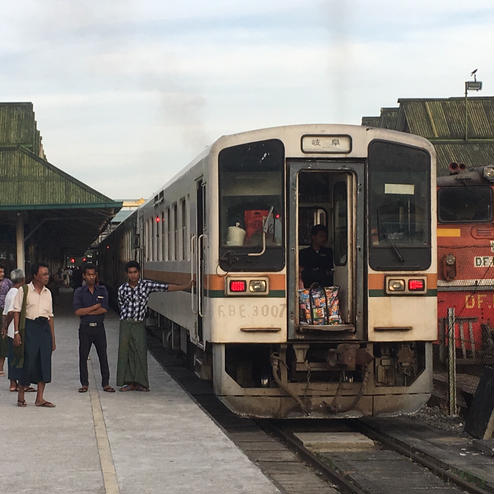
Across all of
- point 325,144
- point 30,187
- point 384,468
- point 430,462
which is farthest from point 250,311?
point 30,187

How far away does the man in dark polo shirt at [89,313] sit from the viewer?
12898mm

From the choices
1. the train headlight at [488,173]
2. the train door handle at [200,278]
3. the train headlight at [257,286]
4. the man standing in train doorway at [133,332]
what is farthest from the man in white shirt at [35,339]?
the train headlight at [488,173]

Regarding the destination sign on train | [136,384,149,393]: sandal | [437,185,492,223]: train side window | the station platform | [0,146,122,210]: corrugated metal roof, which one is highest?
[0,146,122,210]: corrugated metal roof

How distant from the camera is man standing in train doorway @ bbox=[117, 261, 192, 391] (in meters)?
13.1

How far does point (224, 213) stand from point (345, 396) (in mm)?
2298

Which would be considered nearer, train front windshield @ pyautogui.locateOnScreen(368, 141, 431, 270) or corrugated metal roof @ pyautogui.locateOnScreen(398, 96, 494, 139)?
train front windshield @ pyautogui.locateOnScreen(368, 141, 431, 270)

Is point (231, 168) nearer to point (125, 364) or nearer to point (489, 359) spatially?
point (125, 364)

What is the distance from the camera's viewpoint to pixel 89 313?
42.4ft

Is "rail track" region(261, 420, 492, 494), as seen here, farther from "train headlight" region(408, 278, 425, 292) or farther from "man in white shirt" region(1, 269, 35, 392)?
"man in white shirt" region(1, 269, 35, 392)

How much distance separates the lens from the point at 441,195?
53.7ft

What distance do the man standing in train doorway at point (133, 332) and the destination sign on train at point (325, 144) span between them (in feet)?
10.4

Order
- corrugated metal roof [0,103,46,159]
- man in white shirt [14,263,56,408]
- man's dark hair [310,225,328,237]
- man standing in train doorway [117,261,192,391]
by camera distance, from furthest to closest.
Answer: corrugated metal roof [0,103,46,159], man standing in train doorway [117,261,192,391], man in white shirt [14,263,56,408], man's dark hair [310,225,328,237]

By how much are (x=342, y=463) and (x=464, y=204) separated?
783 cm

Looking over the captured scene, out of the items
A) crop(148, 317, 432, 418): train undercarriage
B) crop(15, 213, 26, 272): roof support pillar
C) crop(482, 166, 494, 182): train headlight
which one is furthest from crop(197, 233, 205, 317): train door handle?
crop(15, 213, 26, 272): roof support pillar
